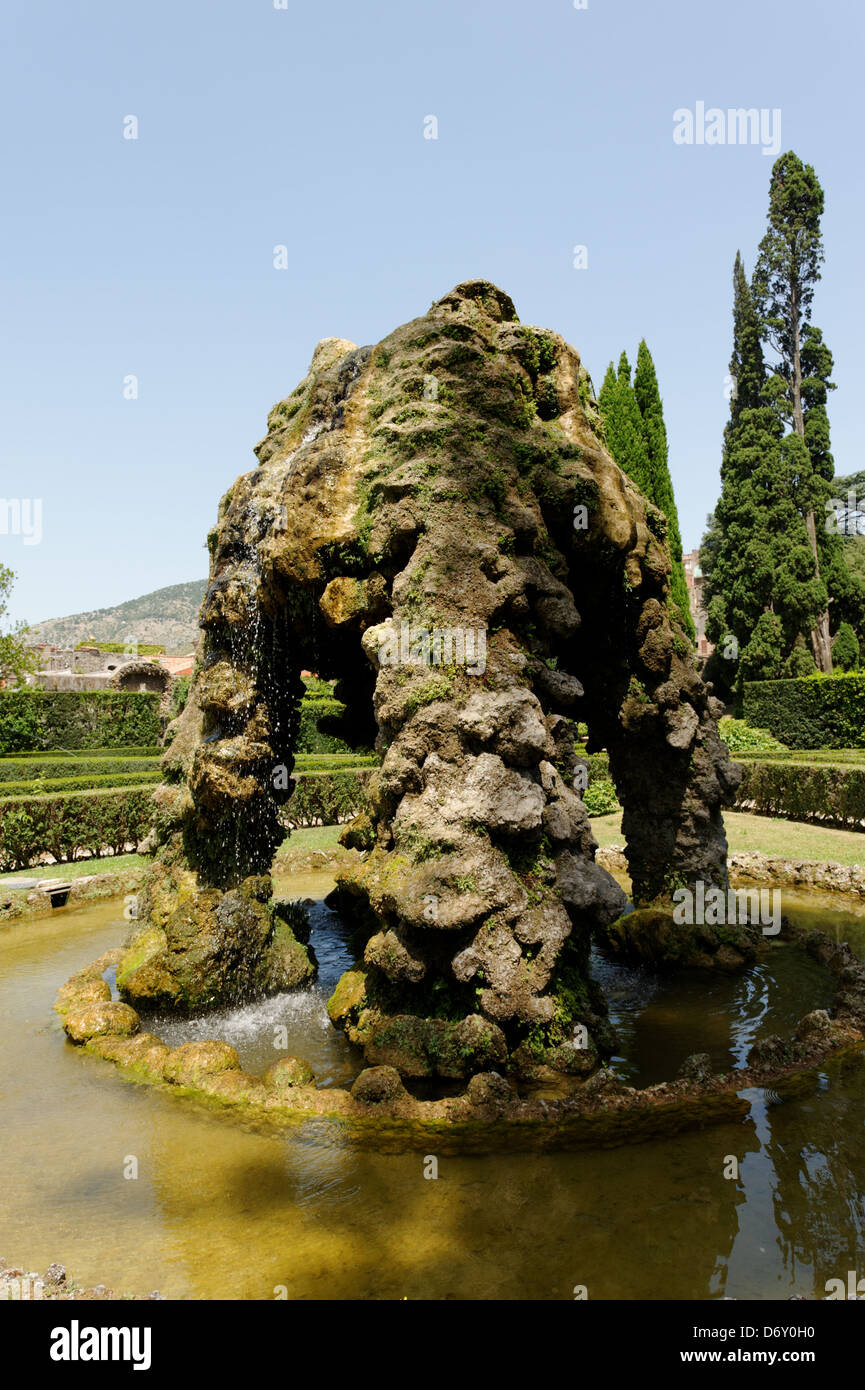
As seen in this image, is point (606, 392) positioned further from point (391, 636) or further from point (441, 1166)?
Result: point (441, 1166)

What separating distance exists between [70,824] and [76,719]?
57.9 ft

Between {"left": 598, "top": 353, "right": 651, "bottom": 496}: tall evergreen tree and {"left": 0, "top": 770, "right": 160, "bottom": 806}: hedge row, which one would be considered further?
{"left": 598, "top": 353, "right": 651, "bottom": 496}: tall evergreen tree

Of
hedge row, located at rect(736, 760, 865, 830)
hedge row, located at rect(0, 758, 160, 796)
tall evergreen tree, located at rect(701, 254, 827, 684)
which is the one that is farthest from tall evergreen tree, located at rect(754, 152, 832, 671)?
hedge row, located at rect(0, 758, 160, 796)

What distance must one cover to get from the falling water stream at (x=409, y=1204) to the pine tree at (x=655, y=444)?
102 feet

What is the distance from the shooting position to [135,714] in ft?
108

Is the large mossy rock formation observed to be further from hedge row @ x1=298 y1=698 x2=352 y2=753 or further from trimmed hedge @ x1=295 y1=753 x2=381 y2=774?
hedge row @ x1=298 y1=698 x2=352 y2=753

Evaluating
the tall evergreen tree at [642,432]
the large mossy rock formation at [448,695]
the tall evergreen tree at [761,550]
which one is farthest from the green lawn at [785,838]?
the tall evergreen tree at [761,550]

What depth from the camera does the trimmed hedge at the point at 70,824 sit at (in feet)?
48.2

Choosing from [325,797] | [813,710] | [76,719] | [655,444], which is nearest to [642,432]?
[655,444]

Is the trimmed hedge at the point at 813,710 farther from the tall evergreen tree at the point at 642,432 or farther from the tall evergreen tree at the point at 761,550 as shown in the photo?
the tall evergreen tree at the point at 642,432

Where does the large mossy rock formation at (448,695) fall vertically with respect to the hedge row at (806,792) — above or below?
above

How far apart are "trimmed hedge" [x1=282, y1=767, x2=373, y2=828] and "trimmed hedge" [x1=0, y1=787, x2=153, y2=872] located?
327 centimetres

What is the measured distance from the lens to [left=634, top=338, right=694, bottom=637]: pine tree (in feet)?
117
